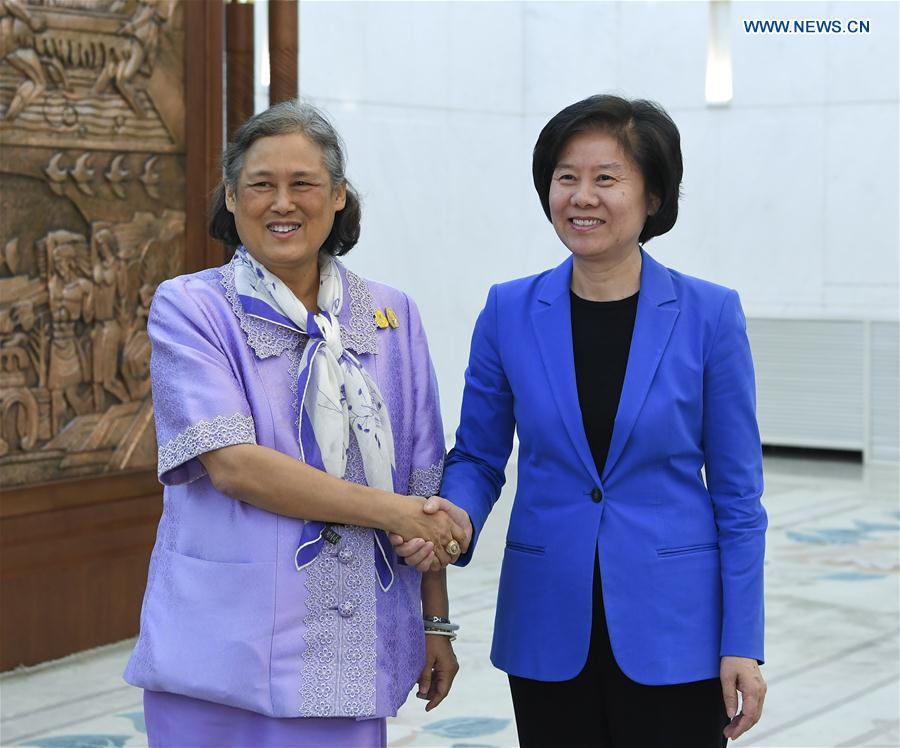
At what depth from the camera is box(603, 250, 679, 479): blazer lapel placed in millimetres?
2678

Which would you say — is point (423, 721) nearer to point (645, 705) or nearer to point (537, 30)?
point (645, 705)

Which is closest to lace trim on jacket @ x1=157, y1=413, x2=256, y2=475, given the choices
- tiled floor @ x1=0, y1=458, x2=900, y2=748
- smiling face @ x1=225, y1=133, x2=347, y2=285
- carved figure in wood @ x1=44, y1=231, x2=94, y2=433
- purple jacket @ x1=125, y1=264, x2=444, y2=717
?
purple jacket @ x1=125, y1=264, x2=444, y2=717


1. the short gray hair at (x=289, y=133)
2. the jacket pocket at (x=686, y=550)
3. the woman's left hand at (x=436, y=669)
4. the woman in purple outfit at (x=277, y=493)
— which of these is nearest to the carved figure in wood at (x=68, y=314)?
the short gray hair at (x=289, y=133)

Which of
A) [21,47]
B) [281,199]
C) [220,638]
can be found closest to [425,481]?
[220,638]

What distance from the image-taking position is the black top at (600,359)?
2.73 meters

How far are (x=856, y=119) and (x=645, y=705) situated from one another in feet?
28.1

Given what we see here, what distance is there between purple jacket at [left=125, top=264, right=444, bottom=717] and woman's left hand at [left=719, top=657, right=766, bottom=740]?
637 millimetres

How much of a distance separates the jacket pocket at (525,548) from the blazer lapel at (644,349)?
0.68ft

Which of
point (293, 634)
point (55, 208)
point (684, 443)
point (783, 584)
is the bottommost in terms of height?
point (783, 584)

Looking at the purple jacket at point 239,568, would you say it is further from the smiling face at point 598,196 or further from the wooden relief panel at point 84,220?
the wooden relief panel at point 84,220

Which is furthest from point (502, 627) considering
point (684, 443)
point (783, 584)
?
point (783, 584)

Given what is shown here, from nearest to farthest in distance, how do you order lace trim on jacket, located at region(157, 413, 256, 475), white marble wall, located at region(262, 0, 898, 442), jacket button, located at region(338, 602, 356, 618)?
lace trim on jacket, located at region(157, 413, 256, 475) < jacket button, located at region(338, 602, 356, 618) < white marble wall, located at region(262, 0, 898, 442)

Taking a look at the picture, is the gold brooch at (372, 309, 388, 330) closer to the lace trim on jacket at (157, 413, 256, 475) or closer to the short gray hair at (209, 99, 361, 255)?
the short gray hair at (209, 99, 361, 255)

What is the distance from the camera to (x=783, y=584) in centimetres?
703
